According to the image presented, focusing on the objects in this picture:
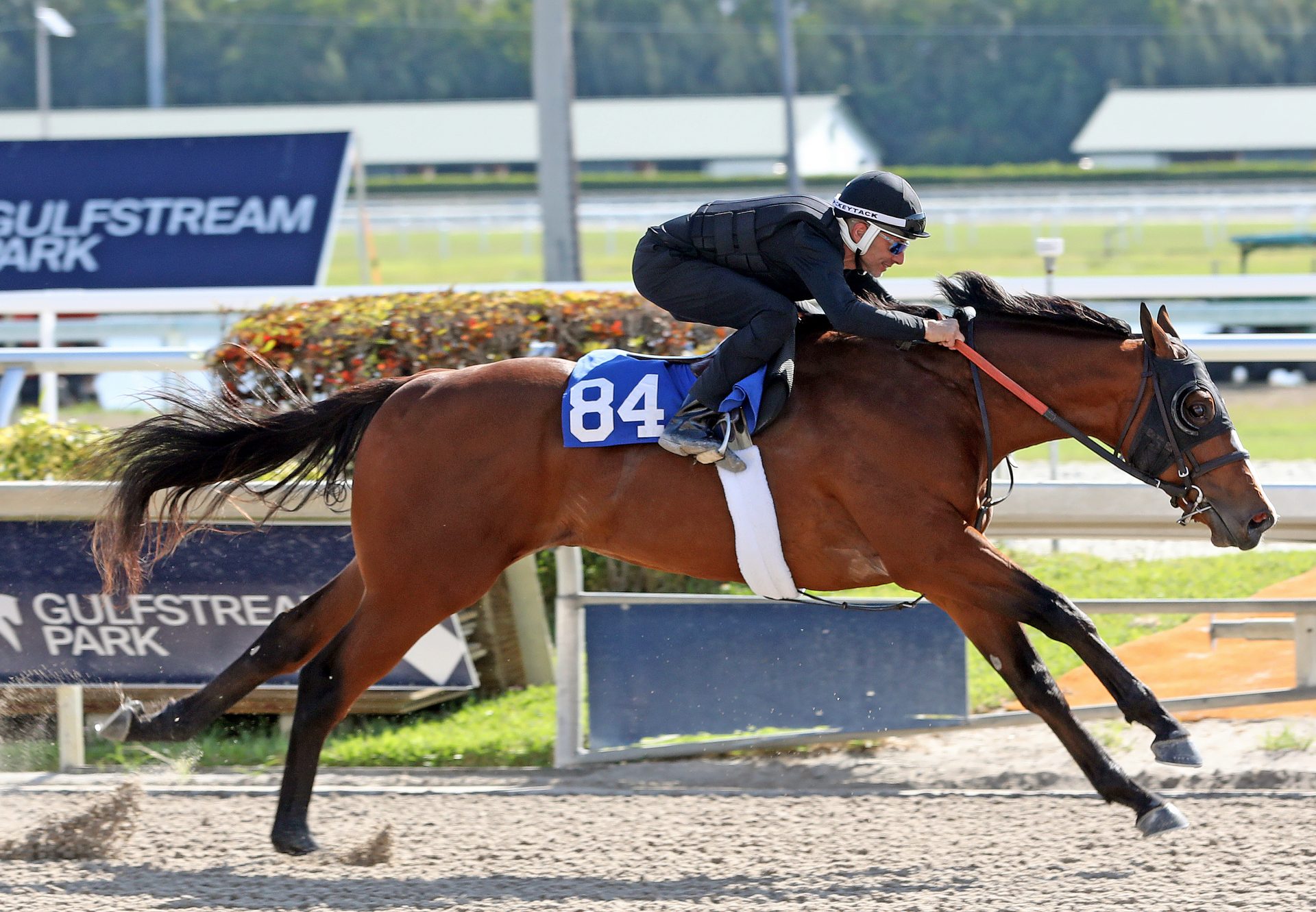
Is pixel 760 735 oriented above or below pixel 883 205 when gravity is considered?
below

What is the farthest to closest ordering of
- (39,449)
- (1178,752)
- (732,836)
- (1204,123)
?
(1204,123) < (39,449) < (732,836) < (1178,752)

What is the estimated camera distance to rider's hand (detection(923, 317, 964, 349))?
4.51m

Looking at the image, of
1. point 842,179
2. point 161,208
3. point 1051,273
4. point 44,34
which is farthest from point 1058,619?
point 842,179

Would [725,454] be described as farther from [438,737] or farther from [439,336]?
[439,336]

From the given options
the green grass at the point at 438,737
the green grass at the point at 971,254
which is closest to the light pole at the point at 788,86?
the green grass at the point at 971,254

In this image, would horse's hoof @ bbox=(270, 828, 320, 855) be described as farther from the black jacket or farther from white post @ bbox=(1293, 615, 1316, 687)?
white post @ bbox=(1293, 615, 1316, 687)

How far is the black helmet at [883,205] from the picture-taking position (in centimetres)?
454

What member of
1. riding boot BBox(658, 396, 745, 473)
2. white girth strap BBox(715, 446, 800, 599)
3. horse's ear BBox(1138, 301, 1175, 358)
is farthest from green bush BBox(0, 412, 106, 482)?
horse's ear BBox(1138, 301, 1175, 358)

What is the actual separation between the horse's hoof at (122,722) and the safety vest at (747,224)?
7.36 ft

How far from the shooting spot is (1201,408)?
175 inches

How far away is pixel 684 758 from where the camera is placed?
5.71m

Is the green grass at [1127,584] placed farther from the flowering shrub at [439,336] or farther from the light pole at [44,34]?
the light pole at [44,34]

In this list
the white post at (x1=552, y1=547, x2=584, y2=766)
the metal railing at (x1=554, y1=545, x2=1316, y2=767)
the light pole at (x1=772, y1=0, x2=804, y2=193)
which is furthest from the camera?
the light pole at (x1=772, y1=0, x2=804, y2=193)

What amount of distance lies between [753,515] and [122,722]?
2063mm
